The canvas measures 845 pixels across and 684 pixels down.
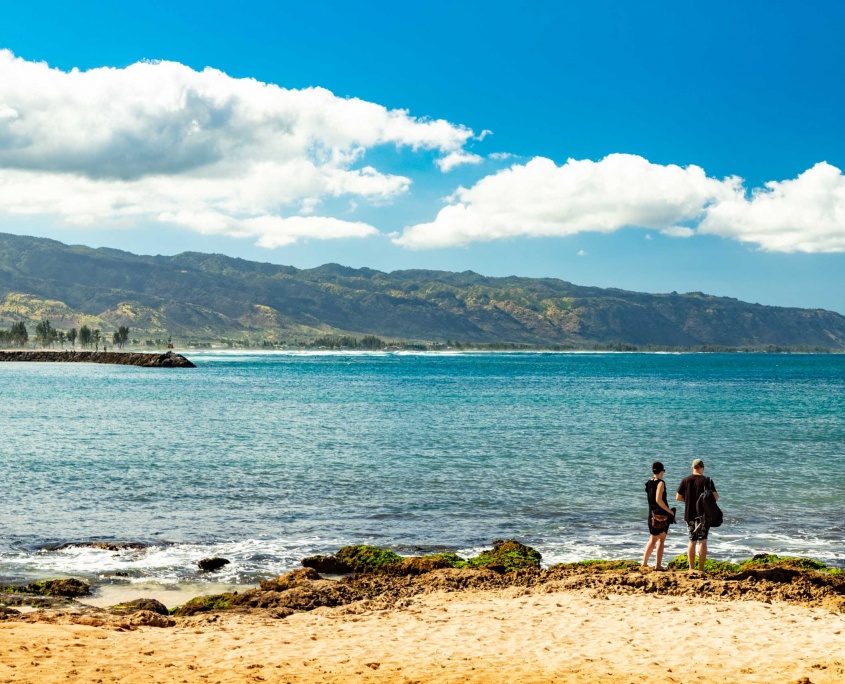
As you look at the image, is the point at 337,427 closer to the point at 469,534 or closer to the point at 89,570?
the point at 469,534

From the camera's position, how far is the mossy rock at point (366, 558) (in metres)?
19.1

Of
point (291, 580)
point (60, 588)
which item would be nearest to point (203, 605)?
point (291, 580)

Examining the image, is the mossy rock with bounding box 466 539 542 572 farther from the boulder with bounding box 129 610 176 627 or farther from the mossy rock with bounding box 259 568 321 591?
the boulder with bounding box 129 610 176 627

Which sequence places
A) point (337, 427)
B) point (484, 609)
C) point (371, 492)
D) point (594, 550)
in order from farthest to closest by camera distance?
point (337, 427), point (371, 492), point (594, 550), point (484, 609)

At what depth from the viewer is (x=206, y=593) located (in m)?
17.6

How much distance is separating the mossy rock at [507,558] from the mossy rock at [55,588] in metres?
8.53

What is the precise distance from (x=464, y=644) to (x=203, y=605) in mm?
5807

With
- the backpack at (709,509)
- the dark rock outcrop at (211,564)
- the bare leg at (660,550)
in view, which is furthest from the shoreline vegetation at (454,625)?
the dark rock outcrop at (211,564)

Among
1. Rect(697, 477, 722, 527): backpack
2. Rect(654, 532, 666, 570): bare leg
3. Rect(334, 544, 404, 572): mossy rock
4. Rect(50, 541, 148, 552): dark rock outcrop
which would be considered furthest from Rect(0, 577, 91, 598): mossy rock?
Rect(697, 477, 722, 527): backpack

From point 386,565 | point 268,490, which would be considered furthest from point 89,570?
point 268,490

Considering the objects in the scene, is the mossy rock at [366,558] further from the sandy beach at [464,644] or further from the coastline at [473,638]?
the sandy beach at [464,644]

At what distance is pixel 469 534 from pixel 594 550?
3848mm

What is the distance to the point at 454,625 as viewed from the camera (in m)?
14.4

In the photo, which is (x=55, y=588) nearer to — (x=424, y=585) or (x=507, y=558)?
(x=424, y=585)
